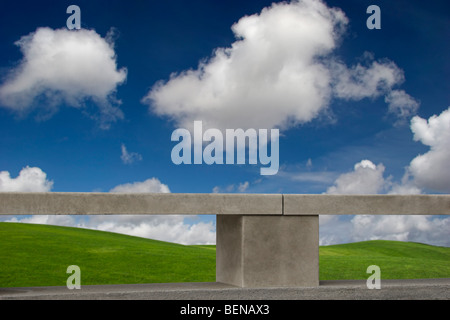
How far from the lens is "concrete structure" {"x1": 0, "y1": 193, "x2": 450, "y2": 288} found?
8492 mm

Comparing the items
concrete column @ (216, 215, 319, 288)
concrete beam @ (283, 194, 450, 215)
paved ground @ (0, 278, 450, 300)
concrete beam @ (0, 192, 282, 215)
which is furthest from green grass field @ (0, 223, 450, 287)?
concrete beam @ (283, 194, 450, 215)

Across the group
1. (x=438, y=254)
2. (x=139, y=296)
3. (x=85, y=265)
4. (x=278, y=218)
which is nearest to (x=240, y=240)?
(x=278, y=218)

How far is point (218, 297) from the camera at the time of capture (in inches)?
341

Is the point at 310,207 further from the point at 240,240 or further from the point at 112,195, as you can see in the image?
the point at 112,195

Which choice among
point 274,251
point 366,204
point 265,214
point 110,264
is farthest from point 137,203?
point 110,264

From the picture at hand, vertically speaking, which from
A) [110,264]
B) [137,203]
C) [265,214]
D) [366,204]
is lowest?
[110,264]

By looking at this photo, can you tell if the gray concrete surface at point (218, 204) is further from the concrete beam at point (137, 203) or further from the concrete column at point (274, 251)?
the concrete column at point (274, 251)

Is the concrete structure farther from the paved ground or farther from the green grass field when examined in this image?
the green grass field

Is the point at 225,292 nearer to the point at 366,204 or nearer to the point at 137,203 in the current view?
the point at 137,203

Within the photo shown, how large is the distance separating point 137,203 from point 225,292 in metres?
2.19

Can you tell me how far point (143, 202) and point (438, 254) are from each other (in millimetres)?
26701

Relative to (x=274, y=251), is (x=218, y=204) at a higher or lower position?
higher

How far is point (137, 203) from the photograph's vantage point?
8.51 metres

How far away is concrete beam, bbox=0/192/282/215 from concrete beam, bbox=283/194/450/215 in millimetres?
370
